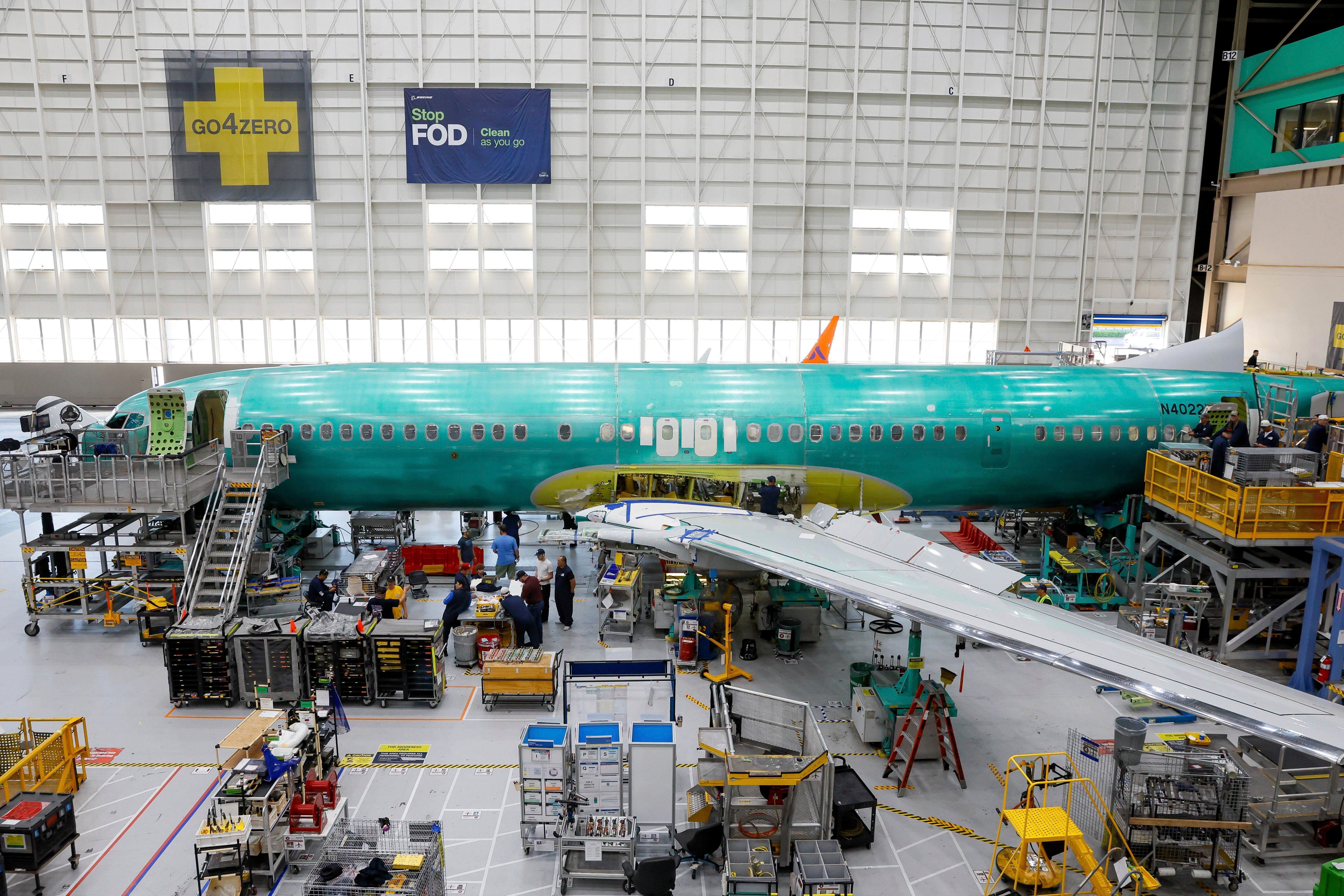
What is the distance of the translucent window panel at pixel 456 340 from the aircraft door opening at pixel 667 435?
62.2ft

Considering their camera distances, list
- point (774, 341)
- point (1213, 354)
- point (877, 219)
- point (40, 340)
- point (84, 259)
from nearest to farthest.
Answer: point (1213, 354) < point (84, 259) < point (877, 219) < point (40, 340) < point (774, 341)

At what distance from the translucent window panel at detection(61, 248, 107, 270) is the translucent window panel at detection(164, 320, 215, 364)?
134 inches

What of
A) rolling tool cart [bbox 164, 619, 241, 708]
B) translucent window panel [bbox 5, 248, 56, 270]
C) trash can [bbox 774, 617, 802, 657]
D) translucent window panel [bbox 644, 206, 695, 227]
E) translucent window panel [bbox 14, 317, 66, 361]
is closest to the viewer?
rolling tool cart [bbox 164, 619, 241, 708]

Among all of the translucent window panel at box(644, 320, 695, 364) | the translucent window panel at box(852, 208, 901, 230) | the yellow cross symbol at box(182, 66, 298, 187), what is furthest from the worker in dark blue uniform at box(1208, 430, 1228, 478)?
the yellow cross symbol at box(182, 66, 298, 187)

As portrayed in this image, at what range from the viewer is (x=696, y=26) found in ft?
118

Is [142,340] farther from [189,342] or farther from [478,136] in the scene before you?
[478,136]

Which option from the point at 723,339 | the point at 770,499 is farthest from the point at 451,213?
the point at 770,499

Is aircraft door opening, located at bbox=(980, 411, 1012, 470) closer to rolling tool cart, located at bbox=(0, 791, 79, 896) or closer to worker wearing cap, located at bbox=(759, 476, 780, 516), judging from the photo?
worker wearing cap, located at bbox=(759, 476, 780, 516)

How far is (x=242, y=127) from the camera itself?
36.5 m

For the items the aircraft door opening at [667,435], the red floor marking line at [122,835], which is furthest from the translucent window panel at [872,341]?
the red floor marking line at [122,835]

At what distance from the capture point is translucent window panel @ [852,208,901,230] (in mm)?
37969

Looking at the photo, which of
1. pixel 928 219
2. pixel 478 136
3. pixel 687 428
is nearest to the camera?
pixel 687 428

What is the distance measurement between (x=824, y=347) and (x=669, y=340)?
8.13 m

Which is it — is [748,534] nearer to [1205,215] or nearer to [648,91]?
[648,91]
